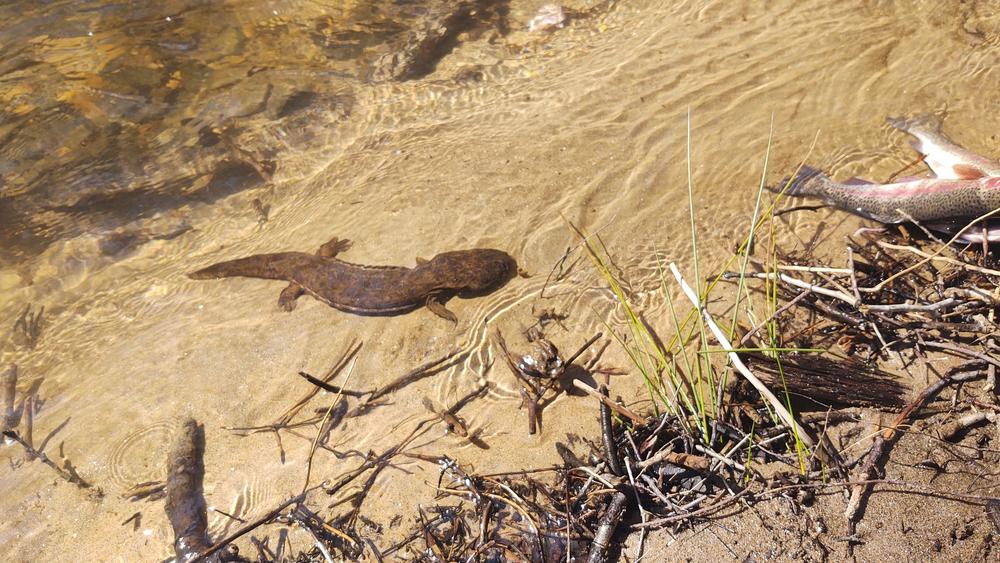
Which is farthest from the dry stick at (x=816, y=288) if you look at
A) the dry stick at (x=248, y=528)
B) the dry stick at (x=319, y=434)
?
the dry stick at (x=248, y=528)

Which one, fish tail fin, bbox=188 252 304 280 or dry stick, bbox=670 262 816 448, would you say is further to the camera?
fish tail fin, bbox=188 252 304 280

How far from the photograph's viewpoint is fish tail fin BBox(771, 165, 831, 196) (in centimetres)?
492

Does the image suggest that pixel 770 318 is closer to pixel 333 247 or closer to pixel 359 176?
pixel 333 247

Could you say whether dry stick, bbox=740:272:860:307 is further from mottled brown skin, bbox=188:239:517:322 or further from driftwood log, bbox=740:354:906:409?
mottled brown skin, bbox=188:239:517:322

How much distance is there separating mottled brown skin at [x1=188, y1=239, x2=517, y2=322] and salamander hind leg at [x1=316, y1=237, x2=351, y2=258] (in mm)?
113

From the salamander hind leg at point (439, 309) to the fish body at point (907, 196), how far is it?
2859mm

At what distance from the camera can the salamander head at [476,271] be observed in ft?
16.7

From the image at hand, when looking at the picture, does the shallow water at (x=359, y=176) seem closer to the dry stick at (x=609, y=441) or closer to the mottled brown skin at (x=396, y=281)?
the mottled brown skin at (x=396, y=281)

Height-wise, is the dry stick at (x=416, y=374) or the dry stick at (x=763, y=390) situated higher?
the dry stick at (x=763, y=390)

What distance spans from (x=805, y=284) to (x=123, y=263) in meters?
6.61

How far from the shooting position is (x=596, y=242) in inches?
205

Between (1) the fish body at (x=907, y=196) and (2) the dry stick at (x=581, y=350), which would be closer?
(2) the dry stick at (x=581, y=350)

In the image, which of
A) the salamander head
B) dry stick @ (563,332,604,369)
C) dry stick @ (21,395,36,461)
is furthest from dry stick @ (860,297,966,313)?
dry stick @ (21,395,36,461)

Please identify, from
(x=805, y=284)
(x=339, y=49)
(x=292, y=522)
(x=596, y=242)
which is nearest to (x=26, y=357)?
(x=292, y=522)
